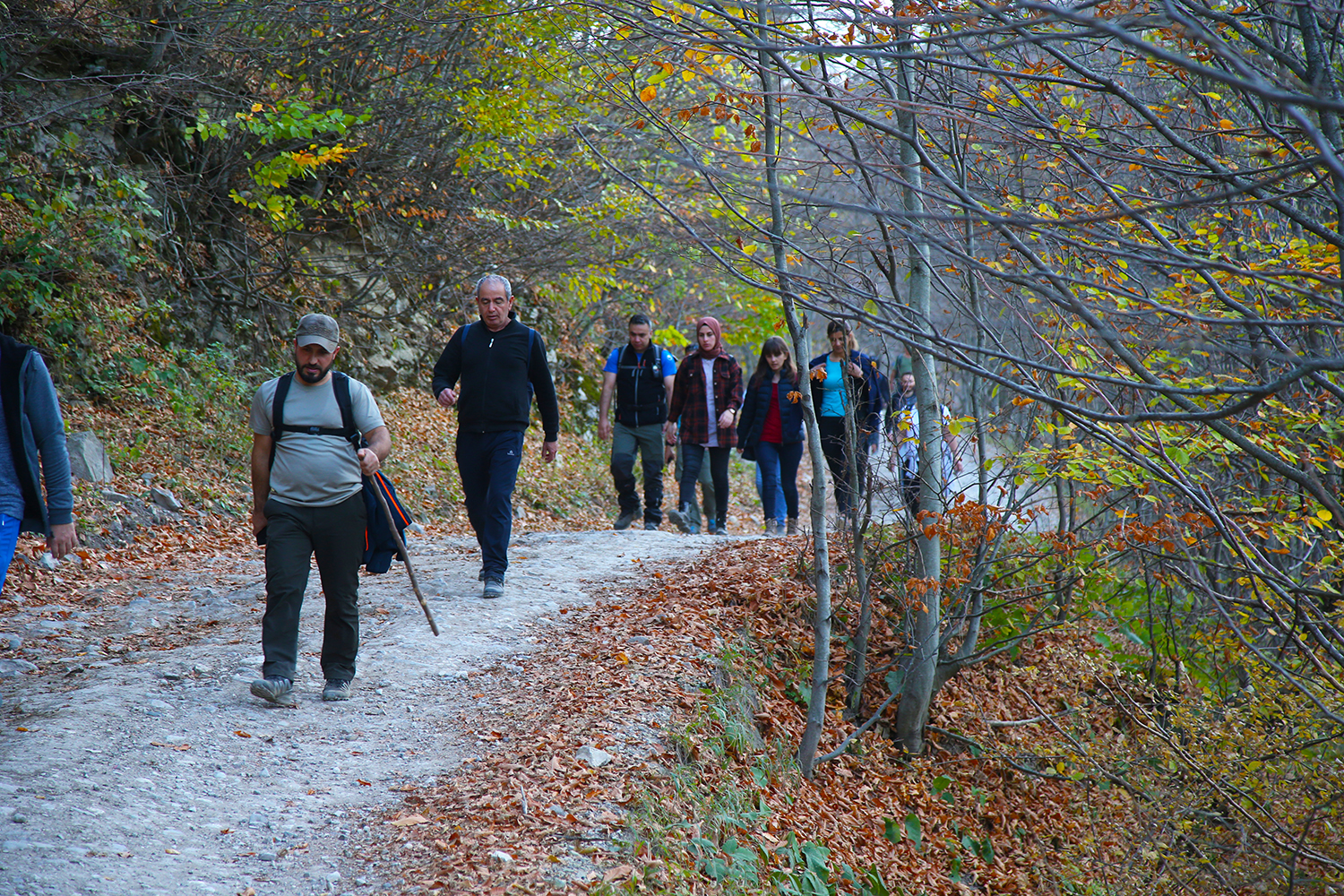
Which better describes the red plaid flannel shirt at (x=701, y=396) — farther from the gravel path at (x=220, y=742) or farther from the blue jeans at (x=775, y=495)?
the gravel path at (x=220, y=742)

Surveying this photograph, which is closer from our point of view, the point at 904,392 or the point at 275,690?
the point at 275,690

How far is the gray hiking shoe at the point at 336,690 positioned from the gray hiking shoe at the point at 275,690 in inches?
7.1

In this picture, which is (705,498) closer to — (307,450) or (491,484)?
(491,484)

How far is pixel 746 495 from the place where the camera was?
63.0 ft

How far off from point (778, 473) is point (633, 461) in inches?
67.7

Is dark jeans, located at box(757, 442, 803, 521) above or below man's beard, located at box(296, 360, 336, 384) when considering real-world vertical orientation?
below

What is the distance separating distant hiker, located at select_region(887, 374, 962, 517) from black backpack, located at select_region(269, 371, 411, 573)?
3.26 meters

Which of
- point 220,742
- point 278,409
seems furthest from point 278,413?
point 220,742

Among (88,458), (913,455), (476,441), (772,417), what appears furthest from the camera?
(772,417)

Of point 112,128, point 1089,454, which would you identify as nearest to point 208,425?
point 112,128

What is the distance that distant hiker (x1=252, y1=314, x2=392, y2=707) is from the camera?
16.1 feet

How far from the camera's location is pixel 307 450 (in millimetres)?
4965

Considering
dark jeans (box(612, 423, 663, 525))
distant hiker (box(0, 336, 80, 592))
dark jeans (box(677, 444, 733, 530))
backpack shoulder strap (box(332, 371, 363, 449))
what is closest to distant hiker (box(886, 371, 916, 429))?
dark jeans (box(677, 444, 733, 530))

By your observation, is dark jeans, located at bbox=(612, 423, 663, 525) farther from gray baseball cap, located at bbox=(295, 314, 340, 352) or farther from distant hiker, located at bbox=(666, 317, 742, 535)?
gray baseball cap, located at bbox=(295, 314, 340, 352)
